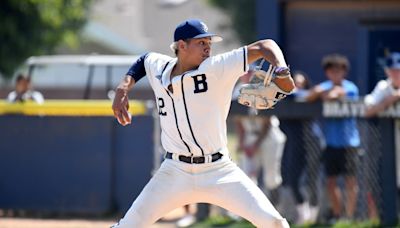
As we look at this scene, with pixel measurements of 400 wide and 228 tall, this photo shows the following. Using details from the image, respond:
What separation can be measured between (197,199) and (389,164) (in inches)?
158

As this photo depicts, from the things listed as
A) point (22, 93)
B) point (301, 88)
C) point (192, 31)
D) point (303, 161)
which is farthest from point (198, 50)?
point (22, 93)

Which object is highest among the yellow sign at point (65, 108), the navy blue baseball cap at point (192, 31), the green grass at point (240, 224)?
the navy blue baseball cap at point (192, 31)

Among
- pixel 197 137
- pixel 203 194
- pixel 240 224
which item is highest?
pixel 197 137

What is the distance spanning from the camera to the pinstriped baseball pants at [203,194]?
705 cm

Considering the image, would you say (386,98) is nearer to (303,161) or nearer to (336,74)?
(336,74)

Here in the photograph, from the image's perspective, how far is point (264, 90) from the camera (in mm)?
6914

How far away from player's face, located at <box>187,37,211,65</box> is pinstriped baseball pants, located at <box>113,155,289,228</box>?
28.4 inches

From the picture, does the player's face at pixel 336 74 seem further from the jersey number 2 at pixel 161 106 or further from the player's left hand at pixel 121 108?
the player's left hand at pixel 121 108

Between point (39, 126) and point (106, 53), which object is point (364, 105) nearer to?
point (39, 126)

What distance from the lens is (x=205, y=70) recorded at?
23.4 feet

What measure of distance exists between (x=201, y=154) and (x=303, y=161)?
422cm

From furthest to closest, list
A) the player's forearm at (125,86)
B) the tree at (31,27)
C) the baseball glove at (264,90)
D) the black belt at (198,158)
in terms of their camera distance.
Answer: the tree at (31,27)
the player's forearm at (125,86)
the black belt at (198,158)
the baseball glove at (264,90)

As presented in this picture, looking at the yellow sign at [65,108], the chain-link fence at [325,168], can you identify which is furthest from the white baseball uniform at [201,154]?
the yellow sign at [65,108]

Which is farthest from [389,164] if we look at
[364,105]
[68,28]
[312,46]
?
[68,28]
